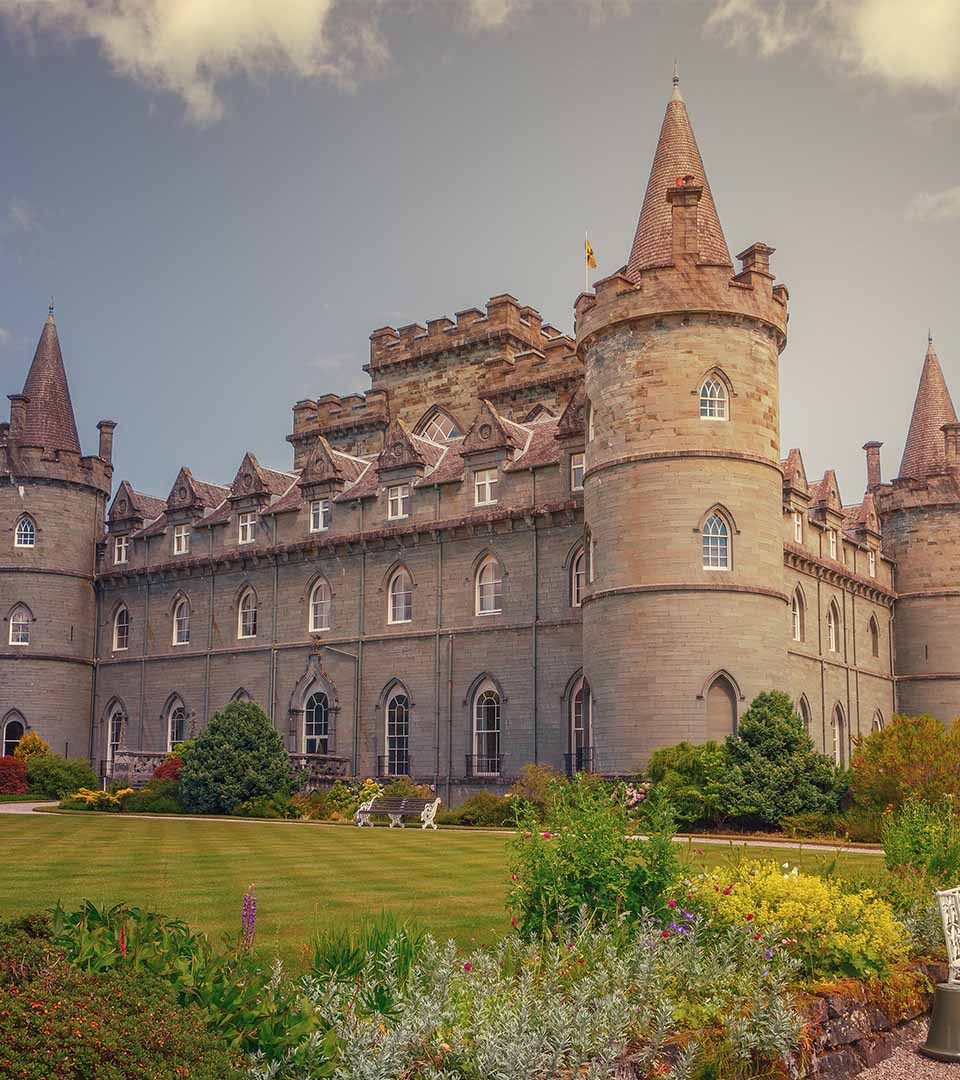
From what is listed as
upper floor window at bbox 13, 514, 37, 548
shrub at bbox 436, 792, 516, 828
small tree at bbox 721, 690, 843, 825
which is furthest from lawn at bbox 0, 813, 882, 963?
upper floor window at bbox 13, 514, 37, 548

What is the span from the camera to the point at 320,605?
44.2 meters

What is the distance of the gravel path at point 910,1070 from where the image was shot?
10047mm

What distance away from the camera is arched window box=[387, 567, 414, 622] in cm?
4134

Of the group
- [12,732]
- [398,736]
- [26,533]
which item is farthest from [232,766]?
[26,533]

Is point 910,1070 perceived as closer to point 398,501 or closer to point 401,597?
point 401,597

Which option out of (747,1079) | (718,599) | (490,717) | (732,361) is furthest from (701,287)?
(747,1079)

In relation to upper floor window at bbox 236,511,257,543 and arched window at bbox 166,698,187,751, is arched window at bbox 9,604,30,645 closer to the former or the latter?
arched window at bbox 166,698,187,751

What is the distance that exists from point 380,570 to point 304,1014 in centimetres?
3539

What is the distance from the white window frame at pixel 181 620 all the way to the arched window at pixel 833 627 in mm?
23641

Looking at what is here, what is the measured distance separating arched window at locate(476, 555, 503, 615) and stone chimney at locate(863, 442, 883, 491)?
19.3m

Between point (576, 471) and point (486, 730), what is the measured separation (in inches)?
332

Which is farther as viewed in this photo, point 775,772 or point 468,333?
point 468,333

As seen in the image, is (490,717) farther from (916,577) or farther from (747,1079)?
(747,1079)

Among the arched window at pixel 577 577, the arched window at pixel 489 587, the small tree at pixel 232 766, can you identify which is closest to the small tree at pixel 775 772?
the arched window at pixel 577 577
